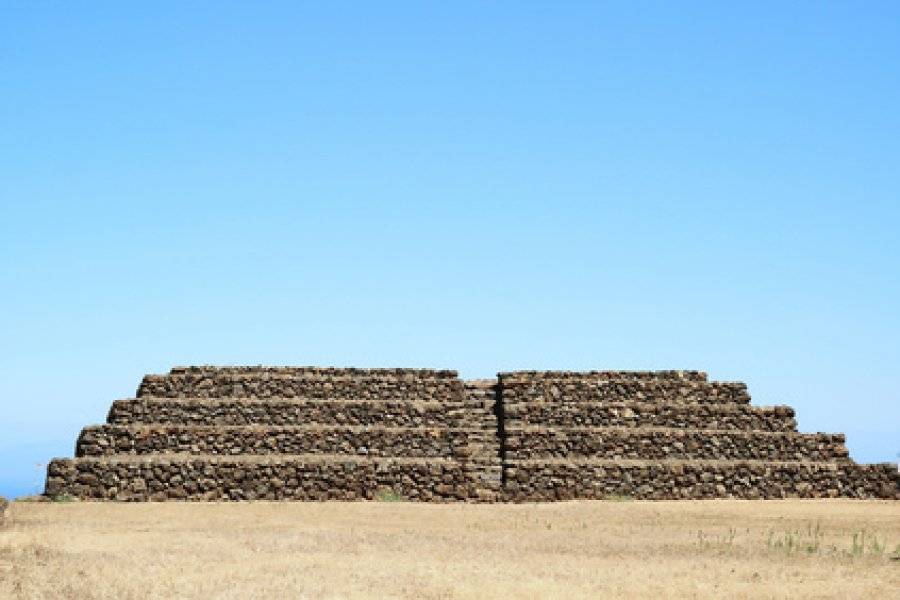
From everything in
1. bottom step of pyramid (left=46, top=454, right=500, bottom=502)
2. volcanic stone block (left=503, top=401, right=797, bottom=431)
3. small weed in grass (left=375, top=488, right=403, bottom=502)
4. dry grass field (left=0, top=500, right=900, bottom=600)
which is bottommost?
dry grass field (left=0, top=500, right=900, bottom=600)

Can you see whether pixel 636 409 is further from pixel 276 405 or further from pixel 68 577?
pixel 68 577

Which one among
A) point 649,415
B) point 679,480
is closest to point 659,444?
point 679,480

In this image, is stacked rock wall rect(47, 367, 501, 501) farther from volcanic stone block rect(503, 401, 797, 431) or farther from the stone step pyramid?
volcanic stone block rect(503, 401, 797, 431)

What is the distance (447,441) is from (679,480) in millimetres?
7769

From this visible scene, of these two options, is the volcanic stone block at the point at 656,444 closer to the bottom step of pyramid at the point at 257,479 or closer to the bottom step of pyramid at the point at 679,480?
the bottom step of pyramid at the point at 679,480

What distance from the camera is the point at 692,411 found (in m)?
38.8

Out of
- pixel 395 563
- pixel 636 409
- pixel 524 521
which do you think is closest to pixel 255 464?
pixel 524 521

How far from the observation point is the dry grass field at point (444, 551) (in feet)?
53.6

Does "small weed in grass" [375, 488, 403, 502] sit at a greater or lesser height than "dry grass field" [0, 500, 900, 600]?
greater

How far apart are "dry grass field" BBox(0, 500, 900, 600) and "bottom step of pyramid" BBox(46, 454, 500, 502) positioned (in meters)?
1.67

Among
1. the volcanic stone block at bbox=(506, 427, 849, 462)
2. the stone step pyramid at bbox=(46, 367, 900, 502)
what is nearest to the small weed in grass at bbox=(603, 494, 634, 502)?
the stone step pyramid at bbox=(46, 367, 900, 502)

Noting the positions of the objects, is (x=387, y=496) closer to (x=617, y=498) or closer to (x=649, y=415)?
(x=617, y=498)

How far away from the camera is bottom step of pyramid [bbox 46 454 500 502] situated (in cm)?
3400

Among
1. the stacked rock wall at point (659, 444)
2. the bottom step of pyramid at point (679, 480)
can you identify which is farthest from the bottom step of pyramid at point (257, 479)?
the stacked rock wall at point (659, 444)
